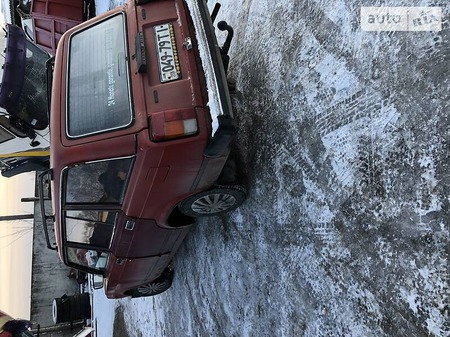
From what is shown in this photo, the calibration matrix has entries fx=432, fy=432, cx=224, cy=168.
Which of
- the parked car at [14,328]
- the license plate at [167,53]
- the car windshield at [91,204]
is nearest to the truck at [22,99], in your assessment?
the car windshield at [91,204]

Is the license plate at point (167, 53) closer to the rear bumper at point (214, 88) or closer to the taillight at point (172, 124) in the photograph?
the rear bumper at point (214, 88)

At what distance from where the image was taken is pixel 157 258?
516 centimetres

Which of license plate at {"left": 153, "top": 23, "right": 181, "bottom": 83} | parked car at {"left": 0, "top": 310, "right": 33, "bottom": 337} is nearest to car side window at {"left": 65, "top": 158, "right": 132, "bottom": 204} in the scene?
license plate at {"left": 153, "top": 23, "right": 181, "bottom": 83}

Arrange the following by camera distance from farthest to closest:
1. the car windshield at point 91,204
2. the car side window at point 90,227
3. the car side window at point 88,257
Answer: the car side window at point 88,257 → the car side window at point 90,227 → the car windshield at point 91,204

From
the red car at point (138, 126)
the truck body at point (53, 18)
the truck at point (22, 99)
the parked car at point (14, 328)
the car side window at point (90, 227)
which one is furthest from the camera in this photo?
the truck body at point (53, 18)

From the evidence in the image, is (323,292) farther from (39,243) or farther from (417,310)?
(39,243)

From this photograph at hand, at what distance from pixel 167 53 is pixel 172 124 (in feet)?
2.49

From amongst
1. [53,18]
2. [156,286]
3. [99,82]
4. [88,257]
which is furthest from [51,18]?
[99,82]

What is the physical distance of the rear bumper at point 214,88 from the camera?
3396mm

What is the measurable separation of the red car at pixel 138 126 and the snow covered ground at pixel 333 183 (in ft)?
1.92

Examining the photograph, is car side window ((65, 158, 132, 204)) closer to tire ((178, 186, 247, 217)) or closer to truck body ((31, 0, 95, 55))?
tire ((178, 186, 247, 217))

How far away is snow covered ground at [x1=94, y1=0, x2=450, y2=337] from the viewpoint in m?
2.88

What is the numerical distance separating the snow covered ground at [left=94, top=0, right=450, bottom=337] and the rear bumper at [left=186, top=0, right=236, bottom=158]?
2.77 feet

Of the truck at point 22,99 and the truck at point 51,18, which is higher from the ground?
the truck at point 51,18
